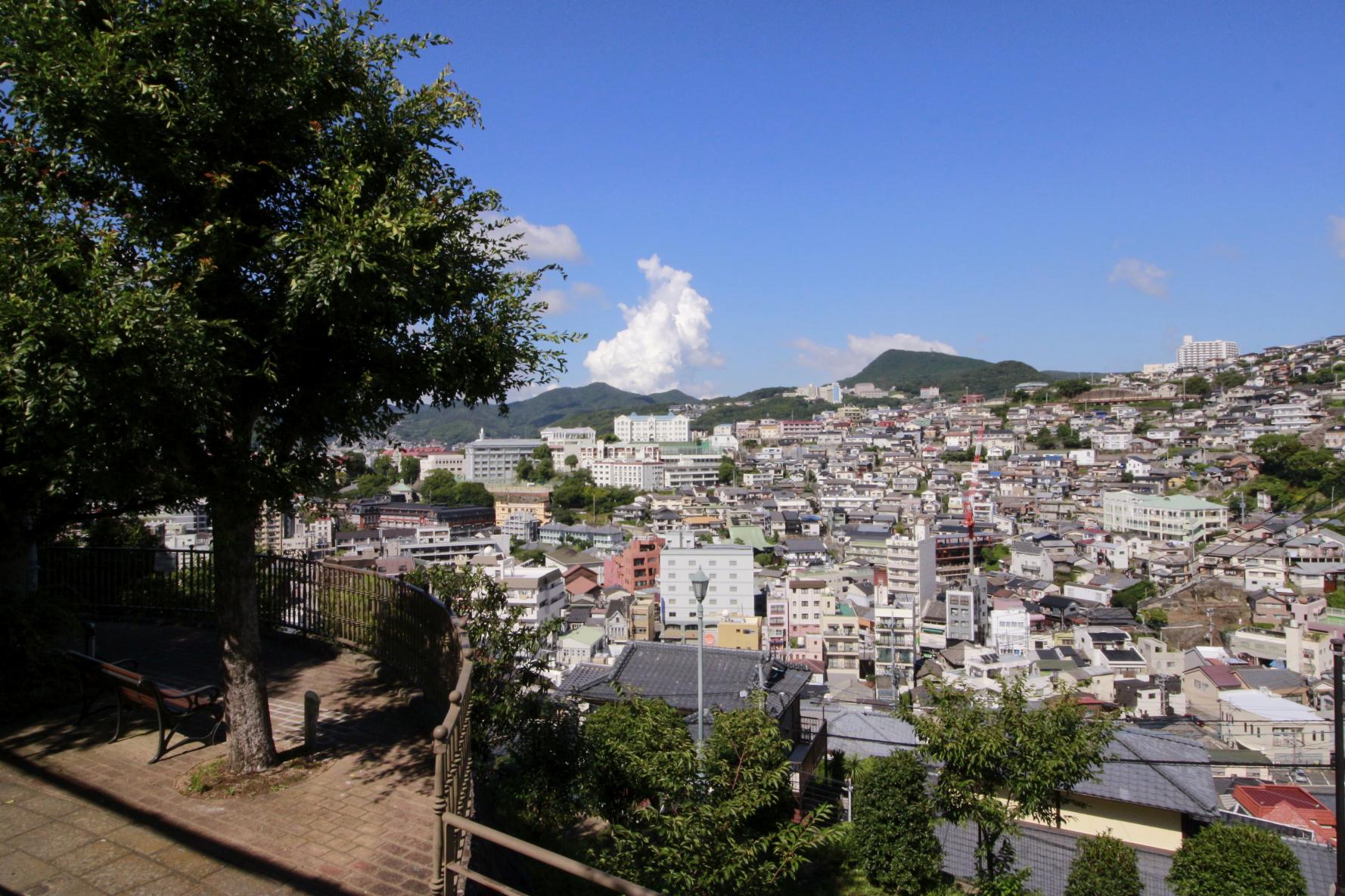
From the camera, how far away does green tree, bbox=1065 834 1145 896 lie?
8148 millimetres

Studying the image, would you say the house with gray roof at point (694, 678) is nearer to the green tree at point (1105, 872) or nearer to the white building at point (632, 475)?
the green tree at point (1105, 872)

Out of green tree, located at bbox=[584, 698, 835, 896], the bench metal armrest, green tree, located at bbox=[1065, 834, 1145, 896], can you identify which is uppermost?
the bench metal armrest

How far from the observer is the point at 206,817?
144 inches

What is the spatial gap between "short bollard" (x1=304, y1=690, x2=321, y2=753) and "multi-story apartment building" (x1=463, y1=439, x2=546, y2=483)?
105197 millimetres

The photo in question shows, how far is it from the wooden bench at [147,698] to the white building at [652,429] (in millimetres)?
124723

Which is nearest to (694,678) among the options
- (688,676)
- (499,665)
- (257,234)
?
(688,676)

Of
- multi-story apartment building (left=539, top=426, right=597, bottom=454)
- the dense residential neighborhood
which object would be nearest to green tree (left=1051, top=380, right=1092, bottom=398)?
the dense residential neighborhood

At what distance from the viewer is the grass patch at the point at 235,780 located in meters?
3.89

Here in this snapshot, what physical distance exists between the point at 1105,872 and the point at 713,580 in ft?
101

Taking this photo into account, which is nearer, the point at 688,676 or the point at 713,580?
the point at 688,676

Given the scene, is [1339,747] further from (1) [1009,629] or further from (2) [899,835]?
(1) [1009,629]

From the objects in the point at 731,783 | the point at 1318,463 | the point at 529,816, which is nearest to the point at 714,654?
the point at 529,816

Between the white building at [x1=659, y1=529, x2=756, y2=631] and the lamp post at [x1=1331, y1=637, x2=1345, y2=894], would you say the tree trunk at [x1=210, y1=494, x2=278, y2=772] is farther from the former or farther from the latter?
the white building at [x1=659, y1=529, x2=756, y2=631]

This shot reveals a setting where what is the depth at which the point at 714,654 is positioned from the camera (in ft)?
42.5
